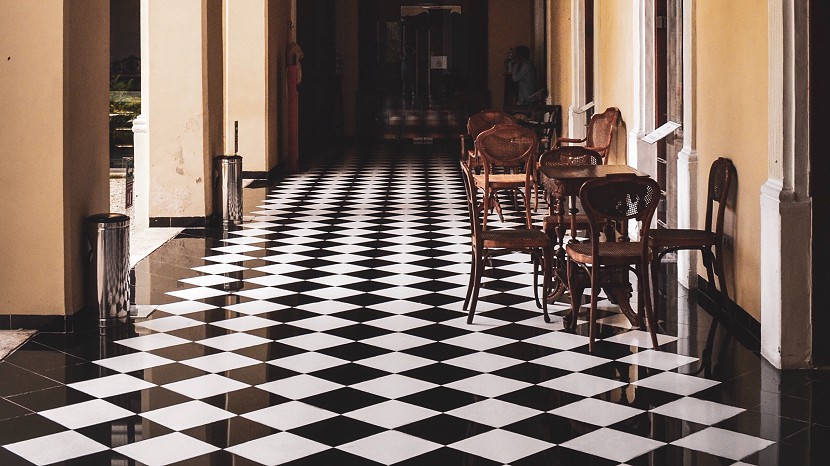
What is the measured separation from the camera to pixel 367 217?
480 inches

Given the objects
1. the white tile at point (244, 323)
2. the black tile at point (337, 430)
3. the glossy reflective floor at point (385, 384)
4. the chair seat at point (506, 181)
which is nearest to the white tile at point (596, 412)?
the glossy reflective floor at point (385, 384)

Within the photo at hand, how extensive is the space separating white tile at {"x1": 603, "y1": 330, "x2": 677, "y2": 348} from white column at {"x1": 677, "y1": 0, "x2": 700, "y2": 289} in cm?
142

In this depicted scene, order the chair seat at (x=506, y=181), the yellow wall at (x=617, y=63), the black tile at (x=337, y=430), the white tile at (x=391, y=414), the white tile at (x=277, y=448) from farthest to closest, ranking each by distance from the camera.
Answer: the chair seat at (x=506, y=181), the yellow wall at (x=617, y=63), the white tile at (x=391, y=414), the black tile at (x=337, y=430), the white tile at (x=277, y=448)

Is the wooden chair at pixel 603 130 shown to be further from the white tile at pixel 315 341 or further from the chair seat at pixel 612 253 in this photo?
the white tile at pixel 315 341

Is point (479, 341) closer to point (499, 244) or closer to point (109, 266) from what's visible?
point (499, 244)

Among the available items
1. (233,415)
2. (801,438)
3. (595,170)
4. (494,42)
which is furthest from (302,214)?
(494,42)

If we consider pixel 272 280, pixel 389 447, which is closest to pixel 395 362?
pixel 389 447

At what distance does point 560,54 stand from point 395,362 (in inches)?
487

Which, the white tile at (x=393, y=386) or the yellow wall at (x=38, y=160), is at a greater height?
the yellow wall at (x=38, y=160)

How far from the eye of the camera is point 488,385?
572 cm

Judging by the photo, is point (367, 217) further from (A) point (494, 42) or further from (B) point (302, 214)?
(A) point (494, 42)

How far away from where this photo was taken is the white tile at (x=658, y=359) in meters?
6.09

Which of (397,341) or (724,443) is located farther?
(397,341)

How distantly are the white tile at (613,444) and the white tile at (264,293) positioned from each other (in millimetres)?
3653
